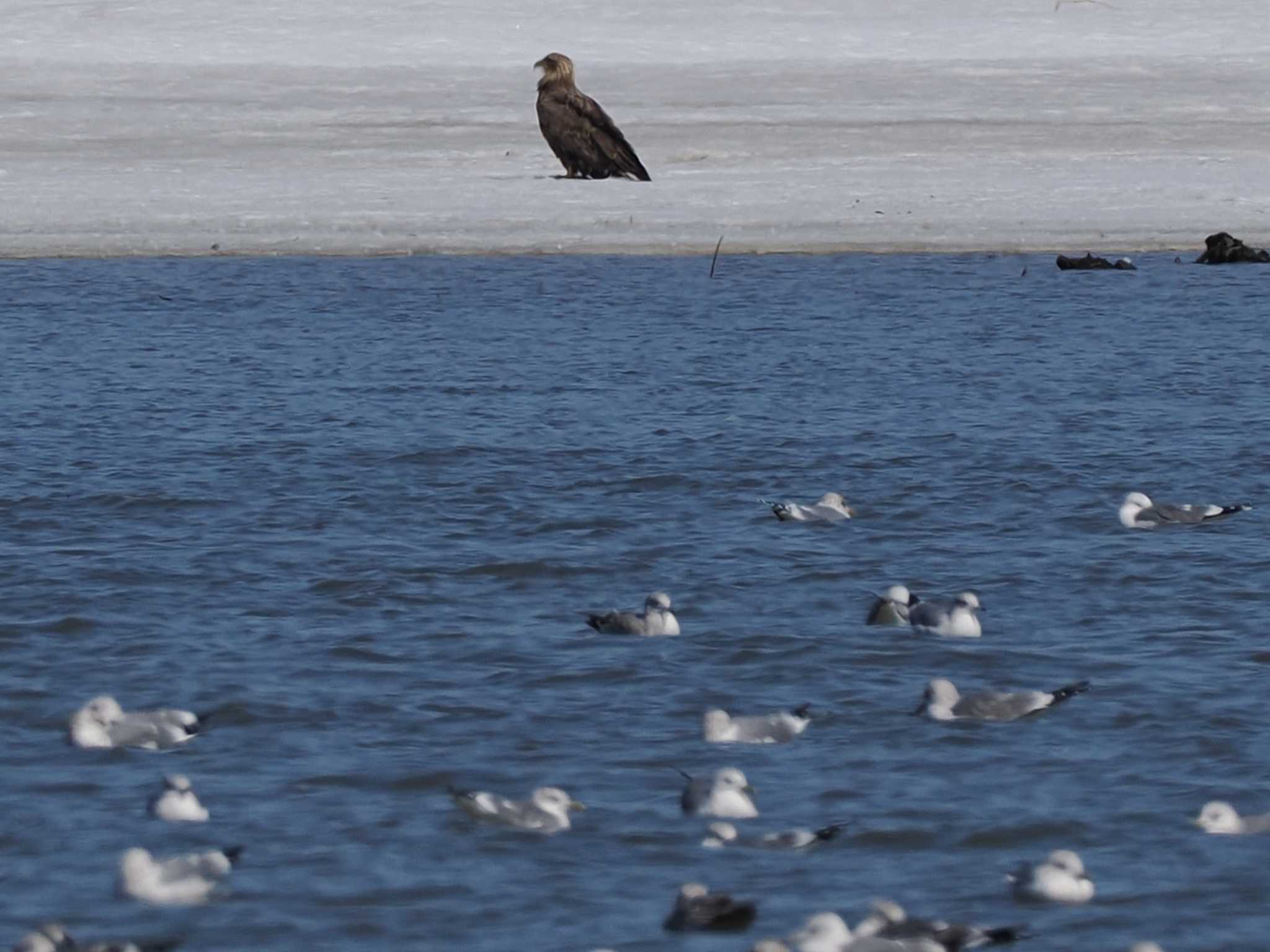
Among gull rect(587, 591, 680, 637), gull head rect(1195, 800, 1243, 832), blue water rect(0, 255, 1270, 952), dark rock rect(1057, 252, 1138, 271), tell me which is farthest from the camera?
dark rock rect(1057, 252, 1138, 271)

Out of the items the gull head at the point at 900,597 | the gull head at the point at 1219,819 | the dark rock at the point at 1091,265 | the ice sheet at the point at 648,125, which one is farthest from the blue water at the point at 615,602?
the ice sheet at the point at 648,125

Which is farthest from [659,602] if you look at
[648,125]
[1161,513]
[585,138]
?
[648,125]

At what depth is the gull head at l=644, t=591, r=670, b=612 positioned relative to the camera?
9086 millimetres

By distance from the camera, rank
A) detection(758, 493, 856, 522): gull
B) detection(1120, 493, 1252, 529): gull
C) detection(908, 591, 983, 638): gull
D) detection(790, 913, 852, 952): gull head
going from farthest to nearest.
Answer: detection(758, 493, 856, 522): gull < detection(1120, 493, 1252, 529): gull < detection(908, 591, 983, 638): gull < detection(790, 913, 852, 952): gull head

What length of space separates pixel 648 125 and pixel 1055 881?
22619 mm

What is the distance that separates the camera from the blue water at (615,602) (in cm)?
668

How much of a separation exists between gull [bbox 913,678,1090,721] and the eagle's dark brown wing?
51.6 feet

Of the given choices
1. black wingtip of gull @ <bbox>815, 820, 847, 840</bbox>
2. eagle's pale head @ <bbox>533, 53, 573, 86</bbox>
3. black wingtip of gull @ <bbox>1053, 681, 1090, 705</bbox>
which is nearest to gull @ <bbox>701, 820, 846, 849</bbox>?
black wingtip of gull @ <bbox>815, 820, 847, 840</bbox>

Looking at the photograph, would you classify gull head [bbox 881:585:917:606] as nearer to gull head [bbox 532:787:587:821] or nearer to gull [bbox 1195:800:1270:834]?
gull [bbox 1195:800:1270:834]

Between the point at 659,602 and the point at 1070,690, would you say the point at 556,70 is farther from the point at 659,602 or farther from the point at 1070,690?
the point at 1070,690

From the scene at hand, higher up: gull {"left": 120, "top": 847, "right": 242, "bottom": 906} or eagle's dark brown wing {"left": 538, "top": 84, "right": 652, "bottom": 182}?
eagle's dark brown wing {"left": 538, "top": 84, "right": 652, "bottom": 182}

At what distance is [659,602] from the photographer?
909 centimetres

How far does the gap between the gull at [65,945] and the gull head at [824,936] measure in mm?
1674

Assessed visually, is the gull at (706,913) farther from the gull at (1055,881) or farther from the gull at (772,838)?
the gull at (1055,881)
